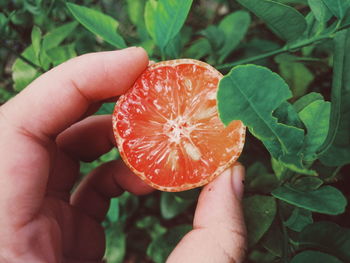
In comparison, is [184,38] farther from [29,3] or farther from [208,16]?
[29,3]

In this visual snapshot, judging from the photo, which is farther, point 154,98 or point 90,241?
A: point 90,241

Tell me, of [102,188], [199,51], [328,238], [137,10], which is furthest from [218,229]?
[137,10]

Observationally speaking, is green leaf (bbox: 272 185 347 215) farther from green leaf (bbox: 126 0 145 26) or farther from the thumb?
green leaf (bbox: 126 0 145 26)

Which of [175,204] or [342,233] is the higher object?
[342,233]

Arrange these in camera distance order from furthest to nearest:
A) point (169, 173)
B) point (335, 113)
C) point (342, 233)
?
point (169, 173) < point (342, 233) < point (335, 113)

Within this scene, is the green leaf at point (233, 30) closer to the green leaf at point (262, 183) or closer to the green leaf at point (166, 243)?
the green leaf at point (262, 183)

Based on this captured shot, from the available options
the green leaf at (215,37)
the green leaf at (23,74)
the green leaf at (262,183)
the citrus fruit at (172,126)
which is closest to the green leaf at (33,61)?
the green leaf at (23,74)

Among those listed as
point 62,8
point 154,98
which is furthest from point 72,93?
point 62,8
